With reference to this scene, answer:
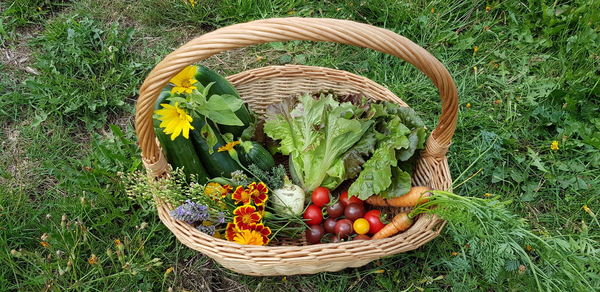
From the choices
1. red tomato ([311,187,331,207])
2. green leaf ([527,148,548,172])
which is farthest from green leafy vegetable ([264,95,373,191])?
green leaf ([527,148,548,172])

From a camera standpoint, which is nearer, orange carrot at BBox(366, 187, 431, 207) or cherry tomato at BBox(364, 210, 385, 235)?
orange carrot at BBox(366, 187, 431, 207)

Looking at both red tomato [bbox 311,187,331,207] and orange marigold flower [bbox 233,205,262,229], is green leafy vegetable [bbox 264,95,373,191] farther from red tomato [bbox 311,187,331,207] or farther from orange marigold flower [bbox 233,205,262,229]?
orange marigold flower [bbox 233,205,262,229]

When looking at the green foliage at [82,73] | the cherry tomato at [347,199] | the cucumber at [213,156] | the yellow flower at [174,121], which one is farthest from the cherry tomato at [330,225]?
the green foliage at [82,73]

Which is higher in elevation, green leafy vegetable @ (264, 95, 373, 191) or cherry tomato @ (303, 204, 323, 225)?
green leafy vegetable @ (264, 95, 373, 191)

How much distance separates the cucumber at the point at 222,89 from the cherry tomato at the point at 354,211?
0.66m

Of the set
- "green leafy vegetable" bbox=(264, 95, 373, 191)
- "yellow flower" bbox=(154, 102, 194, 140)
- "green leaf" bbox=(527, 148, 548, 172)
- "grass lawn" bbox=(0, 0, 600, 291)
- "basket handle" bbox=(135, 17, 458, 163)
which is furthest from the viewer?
"green leaf" bbox=(527, 148, 548, 172)

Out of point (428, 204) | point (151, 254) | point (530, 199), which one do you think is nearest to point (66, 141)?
point (151, 254)

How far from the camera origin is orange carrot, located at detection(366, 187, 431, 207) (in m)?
2.16

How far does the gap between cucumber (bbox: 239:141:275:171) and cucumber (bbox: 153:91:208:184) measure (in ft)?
0.68

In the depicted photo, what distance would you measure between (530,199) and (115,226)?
2251 mm

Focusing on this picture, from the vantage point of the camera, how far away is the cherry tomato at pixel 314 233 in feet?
7.57

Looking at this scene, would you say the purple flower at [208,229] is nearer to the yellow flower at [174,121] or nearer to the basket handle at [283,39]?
the yellow flower at [174,121]

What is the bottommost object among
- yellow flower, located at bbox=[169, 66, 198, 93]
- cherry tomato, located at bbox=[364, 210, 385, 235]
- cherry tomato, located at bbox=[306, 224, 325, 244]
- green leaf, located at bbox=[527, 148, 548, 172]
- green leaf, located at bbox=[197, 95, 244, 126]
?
green leaf, located at bbox=[527, 148, 548, 172]

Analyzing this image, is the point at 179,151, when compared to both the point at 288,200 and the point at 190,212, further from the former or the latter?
the point at 288,200
